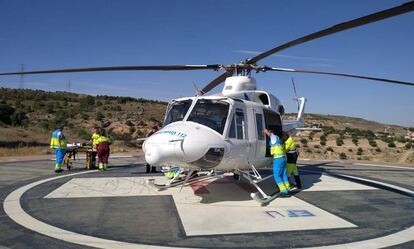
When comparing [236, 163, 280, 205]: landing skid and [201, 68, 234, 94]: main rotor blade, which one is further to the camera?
[201, 68, 234, 94]: main rotor blade

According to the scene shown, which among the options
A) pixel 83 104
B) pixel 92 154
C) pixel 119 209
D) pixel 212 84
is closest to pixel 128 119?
pixel 83 104

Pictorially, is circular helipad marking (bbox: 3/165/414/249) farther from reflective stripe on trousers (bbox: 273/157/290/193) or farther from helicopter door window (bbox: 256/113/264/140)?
helicopter door window (bbox: 256/113/264/140)

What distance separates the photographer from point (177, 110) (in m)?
9.49

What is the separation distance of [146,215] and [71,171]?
8.72m

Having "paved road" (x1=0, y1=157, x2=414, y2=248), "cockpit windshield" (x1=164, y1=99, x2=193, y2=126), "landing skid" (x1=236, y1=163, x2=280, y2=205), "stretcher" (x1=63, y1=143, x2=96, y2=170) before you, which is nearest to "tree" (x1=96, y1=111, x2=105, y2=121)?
"stretcher" (x1=63, y1=143, x2=96, y2=170)

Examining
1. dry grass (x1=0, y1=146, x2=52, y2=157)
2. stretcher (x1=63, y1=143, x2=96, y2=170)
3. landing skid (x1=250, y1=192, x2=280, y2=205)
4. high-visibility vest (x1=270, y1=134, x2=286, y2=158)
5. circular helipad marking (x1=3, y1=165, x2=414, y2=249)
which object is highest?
high-visibility vest (x1=270, y1=134, x2=286, y2=158)

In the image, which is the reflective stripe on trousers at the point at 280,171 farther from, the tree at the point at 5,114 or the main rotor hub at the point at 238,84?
the tree at the point at 5,114

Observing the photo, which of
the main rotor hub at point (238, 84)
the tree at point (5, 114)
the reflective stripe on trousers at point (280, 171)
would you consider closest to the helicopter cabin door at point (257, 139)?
the reflective stripe on trousers at point (280, 171)

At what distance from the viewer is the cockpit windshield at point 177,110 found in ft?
30.5

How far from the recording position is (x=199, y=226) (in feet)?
22.7

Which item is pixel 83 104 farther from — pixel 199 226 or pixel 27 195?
pixel 199 226

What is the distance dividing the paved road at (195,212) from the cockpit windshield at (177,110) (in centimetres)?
205

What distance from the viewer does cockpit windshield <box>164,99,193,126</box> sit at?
928 centimetres

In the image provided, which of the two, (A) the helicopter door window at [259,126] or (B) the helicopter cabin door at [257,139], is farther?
(A) the helicopter door window at [259,126]
